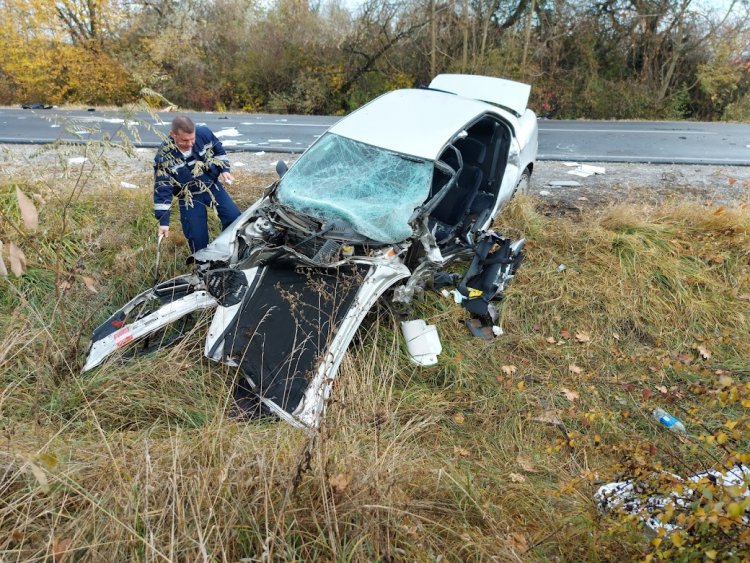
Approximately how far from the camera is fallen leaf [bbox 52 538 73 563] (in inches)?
66.6

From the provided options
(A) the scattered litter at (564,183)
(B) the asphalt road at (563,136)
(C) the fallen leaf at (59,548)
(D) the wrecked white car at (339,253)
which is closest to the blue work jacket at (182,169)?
(D) the wrecked white car at (339,253)

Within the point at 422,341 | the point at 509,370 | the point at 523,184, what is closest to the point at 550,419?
the point at 509,370

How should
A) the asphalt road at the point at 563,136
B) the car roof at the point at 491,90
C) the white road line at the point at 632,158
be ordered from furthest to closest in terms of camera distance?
the asphalt road at the point at 563,136 < the white road line at the point at 632,158 < the car roof at the point at 491,90

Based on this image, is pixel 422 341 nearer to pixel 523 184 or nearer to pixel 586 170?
pixel 523 184

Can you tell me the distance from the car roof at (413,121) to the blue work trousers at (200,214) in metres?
1.27

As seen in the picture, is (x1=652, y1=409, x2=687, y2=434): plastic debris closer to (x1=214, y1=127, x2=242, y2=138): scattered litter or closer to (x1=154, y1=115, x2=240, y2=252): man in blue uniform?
(x1=154, y1=115, x2=240, y2=252): man in blue uniform

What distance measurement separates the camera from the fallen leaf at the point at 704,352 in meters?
3.80

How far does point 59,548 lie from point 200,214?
321cm

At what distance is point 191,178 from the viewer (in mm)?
4328

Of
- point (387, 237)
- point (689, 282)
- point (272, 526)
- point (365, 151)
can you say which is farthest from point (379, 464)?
point (689, 282)

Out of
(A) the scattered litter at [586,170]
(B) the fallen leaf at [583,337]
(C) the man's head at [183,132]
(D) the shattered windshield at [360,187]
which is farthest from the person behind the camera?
(A) the scattered litter at [586,170]

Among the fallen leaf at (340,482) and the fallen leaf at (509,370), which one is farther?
the fallen leaf at (509,370)

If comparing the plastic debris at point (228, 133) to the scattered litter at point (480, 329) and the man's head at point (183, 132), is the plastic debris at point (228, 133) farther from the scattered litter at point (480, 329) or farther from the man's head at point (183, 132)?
the scattered litter at point (480, 329)

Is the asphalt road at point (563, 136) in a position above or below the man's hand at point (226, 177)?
above
